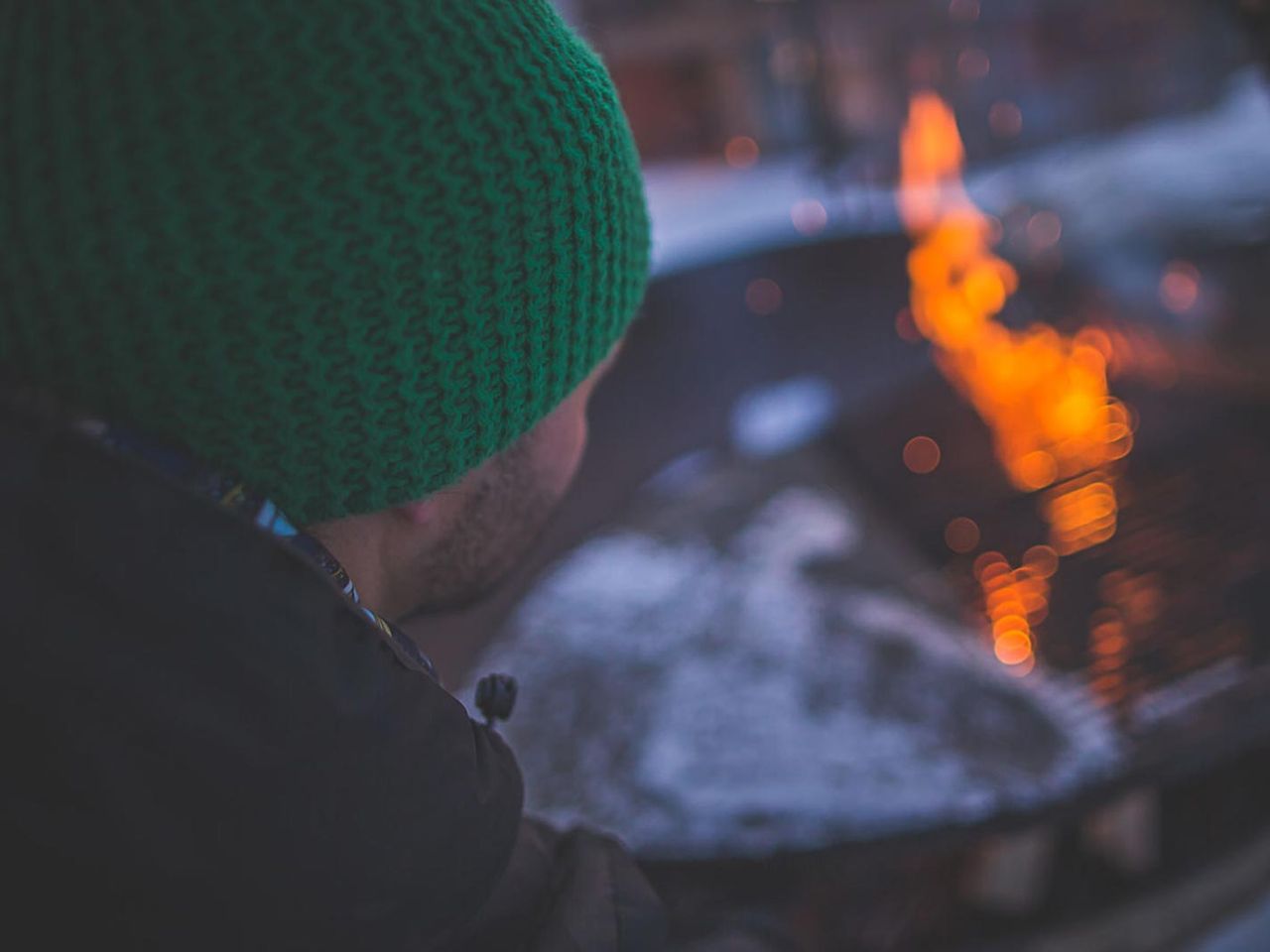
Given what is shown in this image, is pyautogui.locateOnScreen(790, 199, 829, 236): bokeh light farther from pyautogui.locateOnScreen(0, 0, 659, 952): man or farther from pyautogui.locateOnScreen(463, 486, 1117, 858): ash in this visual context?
pyautogui.locateOnScreen(0, 0, 659, 952): man

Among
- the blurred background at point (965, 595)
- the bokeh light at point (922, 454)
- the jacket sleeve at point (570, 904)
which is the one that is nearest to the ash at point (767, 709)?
the blurred background at point (965, 595)

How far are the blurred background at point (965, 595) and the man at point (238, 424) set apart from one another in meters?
0.54

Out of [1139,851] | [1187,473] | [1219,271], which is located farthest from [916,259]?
[1139,851]

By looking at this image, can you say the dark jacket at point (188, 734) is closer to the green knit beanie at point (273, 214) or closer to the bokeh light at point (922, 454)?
the green knit beanie at point (273, 214)

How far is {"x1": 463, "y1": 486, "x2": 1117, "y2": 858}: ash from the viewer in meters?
1.48

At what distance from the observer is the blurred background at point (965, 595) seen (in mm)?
1460

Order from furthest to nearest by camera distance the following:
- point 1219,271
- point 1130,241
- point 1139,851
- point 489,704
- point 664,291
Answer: point 664,291, point 1130,241, point 1219,271, point 1139,851, point 489,704

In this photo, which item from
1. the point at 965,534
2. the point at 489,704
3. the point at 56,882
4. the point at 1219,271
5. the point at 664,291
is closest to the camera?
the point at 56,882

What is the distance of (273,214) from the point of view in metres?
0.52

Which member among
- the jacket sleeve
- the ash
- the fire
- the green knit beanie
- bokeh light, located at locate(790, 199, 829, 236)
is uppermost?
the green knit beanie

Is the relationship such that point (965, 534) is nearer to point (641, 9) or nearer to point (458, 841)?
point (458, 841)

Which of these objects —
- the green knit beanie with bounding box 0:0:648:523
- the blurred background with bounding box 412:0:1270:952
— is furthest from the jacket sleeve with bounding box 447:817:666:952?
the green knit beanie with bounding box 0:0:648:523

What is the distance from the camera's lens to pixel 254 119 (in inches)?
20.6

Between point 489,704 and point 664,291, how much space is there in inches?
189
